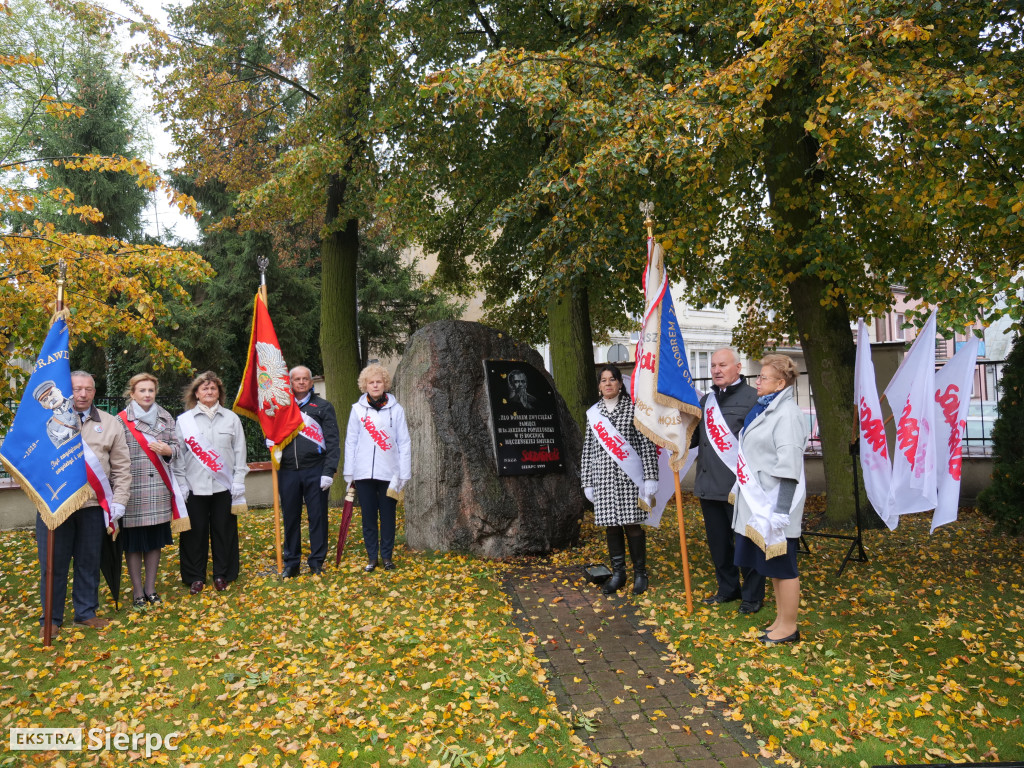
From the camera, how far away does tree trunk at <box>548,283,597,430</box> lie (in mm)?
10906

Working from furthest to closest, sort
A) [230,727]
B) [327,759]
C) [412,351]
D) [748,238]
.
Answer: [748,238] < [412,351] < [230,727] < [327,759]

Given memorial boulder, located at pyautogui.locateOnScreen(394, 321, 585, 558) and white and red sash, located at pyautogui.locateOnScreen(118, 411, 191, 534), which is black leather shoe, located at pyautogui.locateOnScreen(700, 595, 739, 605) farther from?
white and red sash, located at pyautogui.locateOnScreen(118, 411, 191, 534)

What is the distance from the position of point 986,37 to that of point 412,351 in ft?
22.7

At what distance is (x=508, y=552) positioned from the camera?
26.2 ft

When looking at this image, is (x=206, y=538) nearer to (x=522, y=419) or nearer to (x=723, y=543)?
(x=522, y=419)

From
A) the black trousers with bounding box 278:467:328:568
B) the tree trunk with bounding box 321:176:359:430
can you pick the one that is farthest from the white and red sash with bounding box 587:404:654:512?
the tree trunk with bounding box 321:176:359:430

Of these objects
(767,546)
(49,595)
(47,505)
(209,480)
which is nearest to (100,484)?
(47,505)

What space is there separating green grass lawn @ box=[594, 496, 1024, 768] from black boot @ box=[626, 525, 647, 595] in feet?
0.50

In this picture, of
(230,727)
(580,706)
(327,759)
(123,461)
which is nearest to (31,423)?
(123,461)

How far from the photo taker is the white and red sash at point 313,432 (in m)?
7.25

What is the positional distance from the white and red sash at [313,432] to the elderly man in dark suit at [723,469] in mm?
3561

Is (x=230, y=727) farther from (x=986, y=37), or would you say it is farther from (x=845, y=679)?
(x=986, y=37)

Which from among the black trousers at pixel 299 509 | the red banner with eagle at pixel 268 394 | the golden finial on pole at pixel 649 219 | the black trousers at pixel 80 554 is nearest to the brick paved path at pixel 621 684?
the black trousers at pixel 299 509

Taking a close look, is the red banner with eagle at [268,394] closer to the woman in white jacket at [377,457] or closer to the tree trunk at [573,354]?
the woman in white jacket at [377,457]
